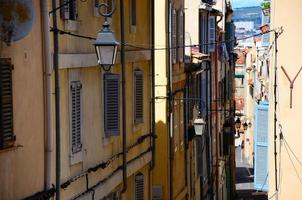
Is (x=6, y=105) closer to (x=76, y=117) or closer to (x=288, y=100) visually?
(x=76, y=117)

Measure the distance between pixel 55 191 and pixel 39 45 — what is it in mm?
2183

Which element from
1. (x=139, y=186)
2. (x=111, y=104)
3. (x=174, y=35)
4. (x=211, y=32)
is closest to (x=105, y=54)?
A: (x=111, y=104)

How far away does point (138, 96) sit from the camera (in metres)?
17.7

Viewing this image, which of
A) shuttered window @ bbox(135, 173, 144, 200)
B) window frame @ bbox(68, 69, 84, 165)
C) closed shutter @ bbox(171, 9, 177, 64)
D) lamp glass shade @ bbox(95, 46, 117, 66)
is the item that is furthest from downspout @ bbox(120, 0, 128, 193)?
closed shutter @ bbox(171, 9, 177, 64)

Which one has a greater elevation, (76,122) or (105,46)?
(105,46)

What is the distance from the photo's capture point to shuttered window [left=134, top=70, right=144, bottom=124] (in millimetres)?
17469

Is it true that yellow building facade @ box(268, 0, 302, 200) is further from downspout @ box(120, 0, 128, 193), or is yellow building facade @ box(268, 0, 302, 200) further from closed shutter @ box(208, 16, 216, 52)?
closed shutter @ box(208, 16, 216, 52)

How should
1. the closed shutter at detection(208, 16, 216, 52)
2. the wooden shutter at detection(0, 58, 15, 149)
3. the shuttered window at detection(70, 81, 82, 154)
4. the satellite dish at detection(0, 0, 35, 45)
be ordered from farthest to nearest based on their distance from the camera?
1. the closed shutter at detection(208, 16, 216, 52)
2. the shuttered window at detection(70, 81, 82, 154)
3. the wooden shutter at detection(0, 58, 15, 149)
4. the satellite dish at detection(0, 0, 35, 45)

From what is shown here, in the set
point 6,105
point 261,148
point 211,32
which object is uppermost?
point 211,32

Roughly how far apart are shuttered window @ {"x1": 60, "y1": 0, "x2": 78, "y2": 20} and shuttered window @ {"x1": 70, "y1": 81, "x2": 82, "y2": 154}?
1.12 meters

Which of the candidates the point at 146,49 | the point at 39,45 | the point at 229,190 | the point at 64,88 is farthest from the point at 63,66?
the point at 229,190

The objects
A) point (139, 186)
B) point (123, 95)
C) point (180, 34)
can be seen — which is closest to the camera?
point (123, 95)

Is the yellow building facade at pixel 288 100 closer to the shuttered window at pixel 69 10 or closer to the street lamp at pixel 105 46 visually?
the shuttered window at pixel 69 10

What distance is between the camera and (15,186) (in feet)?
30.2
